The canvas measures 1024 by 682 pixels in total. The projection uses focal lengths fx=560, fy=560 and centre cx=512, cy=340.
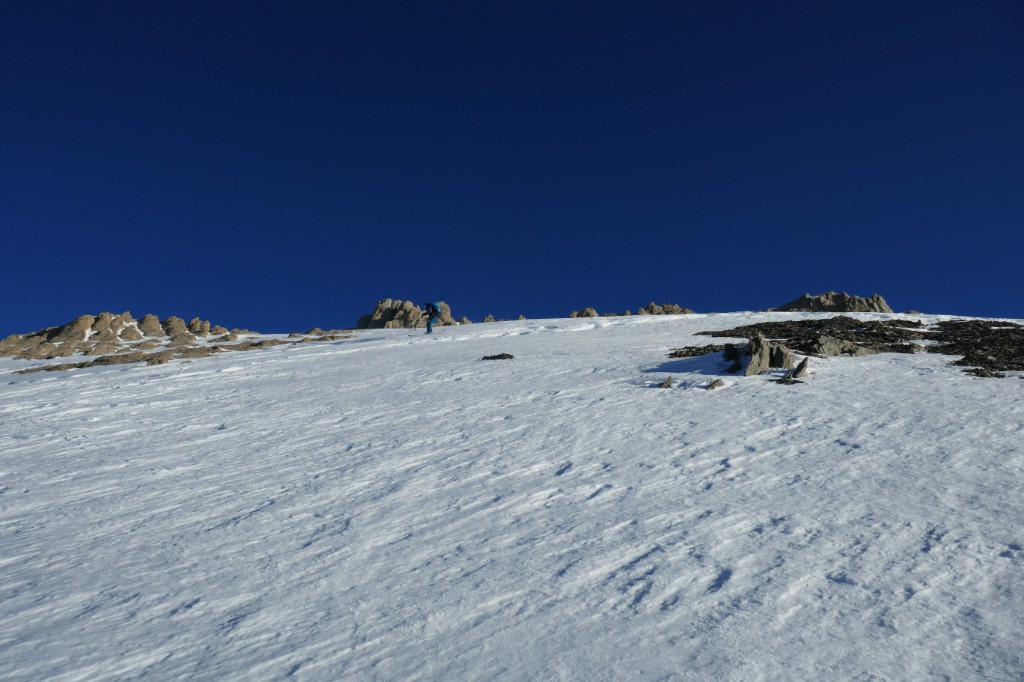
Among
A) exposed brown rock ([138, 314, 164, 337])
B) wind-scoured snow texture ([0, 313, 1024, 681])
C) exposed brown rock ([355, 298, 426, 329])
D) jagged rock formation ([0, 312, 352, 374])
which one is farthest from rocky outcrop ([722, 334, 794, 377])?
exposed brown rock ([355, 298, 426, 329])

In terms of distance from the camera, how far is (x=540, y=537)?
22.2 feet

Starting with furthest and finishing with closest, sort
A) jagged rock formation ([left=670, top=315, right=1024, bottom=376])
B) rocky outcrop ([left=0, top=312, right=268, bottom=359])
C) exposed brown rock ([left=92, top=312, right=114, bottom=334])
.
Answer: exposed brown rock ([left=92, top=312, right=114, bottom=334])
rocky outcrop ([left=0, top=312, right=268, bottom=359])
jagged rock formation ([left=670, top=315, right=1024, bottom=376])

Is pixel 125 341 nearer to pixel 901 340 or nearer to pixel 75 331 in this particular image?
pixel 75 331

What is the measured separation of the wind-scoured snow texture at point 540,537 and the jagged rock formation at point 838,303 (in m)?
44.6

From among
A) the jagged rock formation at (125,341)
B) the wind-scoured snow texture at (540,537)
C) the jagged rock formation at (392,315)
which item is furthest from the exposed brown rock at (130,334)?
the wind-scoured snow texture at (540,537)

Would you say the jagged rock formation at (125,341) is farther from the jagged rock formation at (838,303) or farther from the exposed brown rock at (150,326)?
the jagged rock formation at (838,303)

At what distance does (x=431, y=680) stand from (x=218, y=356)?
24.0 metres

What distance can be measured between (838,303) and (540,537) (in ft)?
192

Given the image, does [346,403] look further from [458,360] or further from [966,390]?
[966,390]

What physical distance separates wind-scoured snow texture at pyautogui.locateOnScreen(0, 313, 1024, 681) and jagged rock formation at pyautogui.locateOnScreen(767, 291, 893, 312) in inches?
1756

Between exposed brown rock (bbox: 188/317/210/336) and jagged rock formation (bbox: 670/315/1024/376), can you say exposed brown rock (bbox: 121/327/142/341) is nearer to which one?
exposed brown rock (bbox: 188/317/210/336)

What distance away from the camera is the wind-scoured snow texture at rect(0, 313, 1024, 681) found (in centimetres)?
484

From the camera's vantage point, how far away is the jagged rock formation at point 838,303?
52.9 m

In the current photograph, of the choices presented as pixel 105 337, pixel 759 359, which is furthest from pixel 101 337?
pixel 759 359
